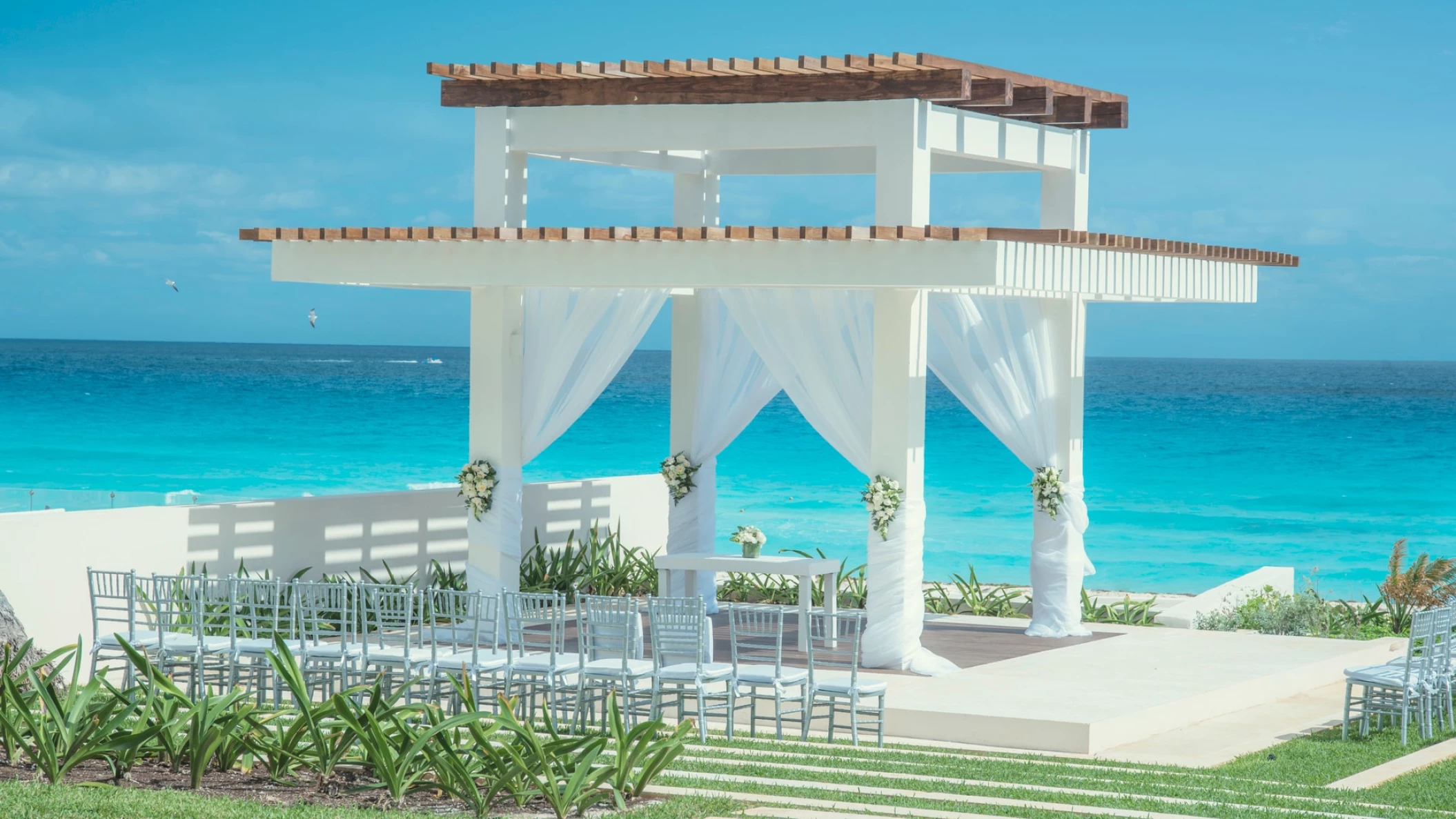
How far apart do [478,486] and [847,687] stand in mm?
4403

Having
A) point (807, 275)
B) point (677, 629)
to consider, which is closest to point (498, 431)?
point (807, 275)

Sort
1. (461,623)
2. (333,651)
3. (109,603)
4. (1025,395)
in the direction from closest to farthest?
1. (333,651)
2. (109,603)
3. (461,623)
4. (1025,395)

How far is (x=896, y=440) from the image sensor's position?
10.9 m

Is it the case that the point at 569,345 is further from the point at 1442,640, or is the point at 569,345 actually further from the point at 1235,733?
the point at 1442,640

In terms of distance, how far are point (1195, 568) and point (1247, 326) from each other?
22027 millimetres

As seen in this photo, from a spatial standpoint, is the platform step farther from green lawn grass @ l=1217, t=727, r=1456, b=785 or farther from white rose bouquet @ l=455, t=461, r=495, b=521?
white rose bouquet @ l=455, t=461, r=495, b=521

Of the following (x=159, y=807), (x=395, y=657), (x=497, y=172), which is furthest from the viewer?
(x=497, y=172)

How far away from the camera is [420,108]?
52688mm

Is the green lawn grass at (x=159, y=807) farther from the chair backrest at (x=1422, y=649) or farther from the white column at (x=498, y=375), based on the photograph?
the white column at (x=498, y=375)

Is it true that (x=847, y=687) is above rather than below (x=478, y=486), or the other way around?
below

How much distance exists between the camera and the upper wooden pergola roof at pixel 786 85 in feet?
35.1

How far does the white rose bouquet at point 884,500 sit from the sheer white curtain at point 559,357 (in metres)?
2.25

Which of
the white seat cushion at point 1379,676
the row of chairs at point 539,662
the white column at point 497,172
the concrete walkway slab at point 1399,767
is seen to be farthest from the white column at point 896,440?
the concrete walkway slab at point 1399,767

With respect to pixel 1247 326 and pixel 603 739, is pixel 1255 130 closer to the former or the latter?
pixel 1247 326
